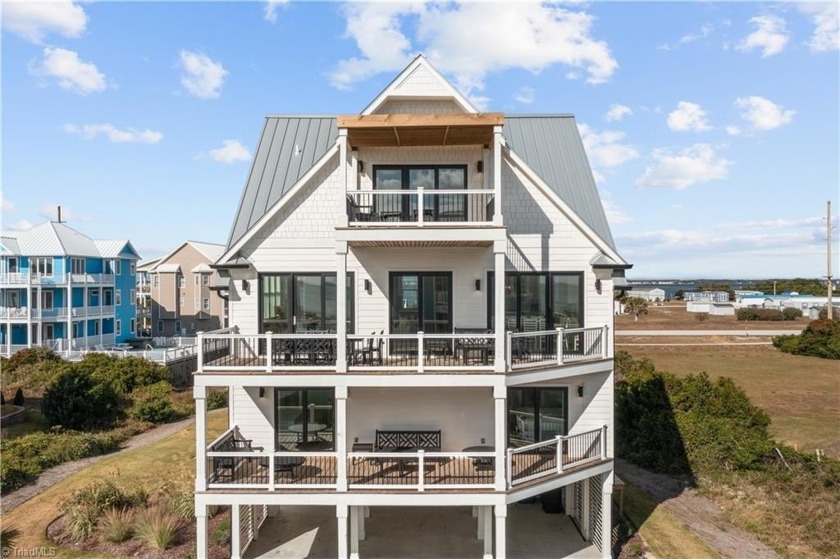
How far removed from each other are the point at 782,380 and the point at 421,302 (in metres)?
37.3

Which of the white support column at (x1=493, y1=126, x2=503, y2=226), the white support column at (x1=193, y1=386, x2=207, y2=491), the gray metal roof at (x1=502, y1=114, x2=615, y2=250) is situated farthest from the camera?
the gray metal roof at (x1=502, y1=114, x2=615, y2=250)

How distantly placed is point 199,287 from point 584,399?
5081 centimetres

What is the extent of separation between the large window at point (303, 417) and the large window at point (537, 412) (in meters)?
5.52

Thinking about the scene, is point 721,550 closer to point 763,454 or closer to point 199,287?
point 763,454

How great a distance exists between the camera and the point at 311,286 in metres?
14.4

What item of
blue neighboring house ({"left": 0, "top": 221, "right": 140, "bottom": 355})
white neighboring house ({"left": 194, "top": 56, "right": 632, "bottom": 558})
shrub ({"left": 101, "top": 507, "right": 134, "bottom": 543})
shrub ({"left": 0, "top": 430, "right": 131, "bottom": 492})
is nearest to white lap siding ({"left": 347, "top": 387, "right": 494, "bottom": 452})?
white neighboring house ({"left": 194, "top": 56, "right": 632, "bottom": 558})

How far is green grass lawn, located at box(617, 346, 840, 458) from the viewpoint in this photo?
24562mm

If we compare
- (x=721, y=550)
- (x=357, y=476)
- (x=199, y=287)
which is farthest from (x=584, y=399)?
(x=199, y=287)

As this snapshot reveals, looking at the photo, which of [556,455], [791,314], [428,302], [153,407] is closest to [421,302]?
[428,302]

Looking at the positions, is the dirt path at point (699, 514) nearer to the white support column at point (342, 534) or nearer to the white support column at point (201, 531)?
the white support column at point (342, 534)

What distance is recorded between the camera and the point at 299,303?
14359 millimetres

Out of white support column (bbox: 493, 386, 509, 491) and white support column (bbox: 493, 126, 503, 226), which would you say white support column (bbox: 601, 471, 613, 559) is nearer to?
white support column (bbox: 493, 386, 509, 491)

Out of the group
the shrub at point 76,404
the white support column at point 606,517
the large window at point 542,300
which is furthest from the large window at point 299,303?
the shrub at point 76,404

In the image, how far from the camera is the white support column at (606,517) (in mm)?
13000
